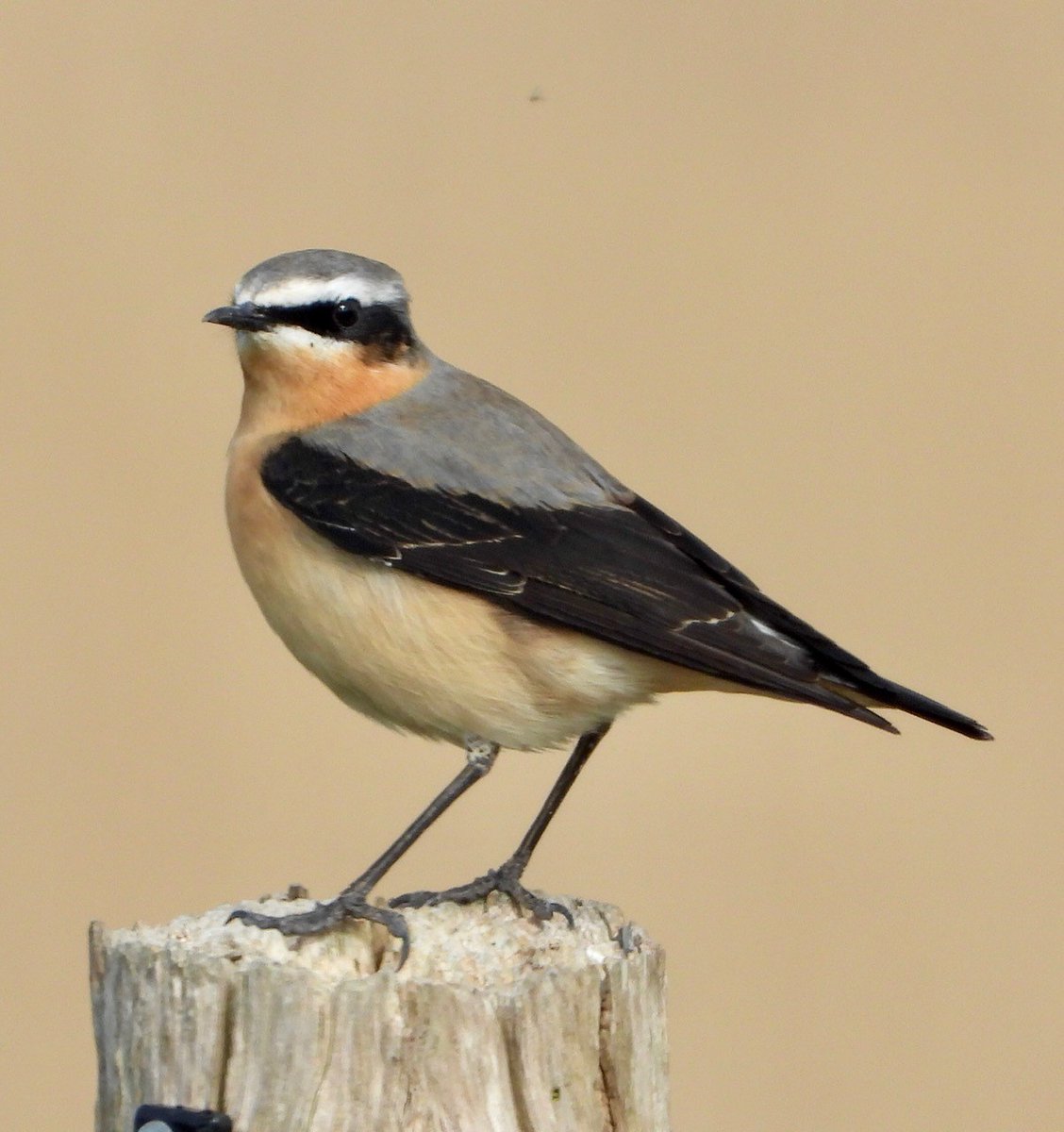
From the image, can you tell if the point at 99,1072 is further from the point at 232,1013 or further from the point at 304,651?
the point at 304,651

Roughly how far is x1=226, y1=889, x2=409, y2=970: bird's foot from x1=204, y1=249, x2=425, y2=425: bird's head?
163 centimetres

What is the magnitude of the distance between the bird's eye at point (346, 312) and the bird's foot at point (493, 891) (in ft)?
5.16

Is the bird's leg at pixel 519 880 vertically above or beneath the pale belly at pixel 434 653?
beneath

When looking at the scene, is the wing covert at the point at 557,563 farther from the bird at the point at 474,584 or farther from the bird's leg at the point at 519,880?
the bird's leg at the point at 519,880

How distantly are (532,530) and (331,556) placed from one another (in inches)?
20.8

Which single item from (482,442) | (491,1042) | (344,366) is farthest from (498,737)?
(491,1042)

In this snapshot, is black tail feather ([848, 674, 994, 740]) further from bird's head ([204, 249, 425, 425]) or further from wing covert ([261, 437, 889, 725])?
bird's head ([204, 249, 425, 425])

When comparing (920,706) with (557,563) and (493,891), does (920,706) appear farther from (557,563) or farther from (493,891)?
Answer: (493,891)

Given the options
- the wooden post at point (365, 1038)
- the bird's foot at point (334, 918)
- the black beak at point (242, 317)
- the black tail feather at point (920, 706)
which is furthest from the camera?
the black beak at point (242, 317)

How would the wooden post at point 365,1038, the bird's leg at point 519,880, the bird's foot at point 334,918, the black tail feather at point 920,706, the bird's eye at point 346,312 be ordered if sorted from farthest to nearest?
the bird's eye at point 346,312 → the black tail feather at point 920,706 → the bird's leg at point 519,880 → the bird's foot at point 334,918 → the wooden post at point 365,1038

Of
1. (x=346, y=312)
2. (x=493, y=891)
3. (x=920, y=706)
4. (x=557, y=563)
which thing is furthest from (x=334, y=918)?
(x=346, y=312)

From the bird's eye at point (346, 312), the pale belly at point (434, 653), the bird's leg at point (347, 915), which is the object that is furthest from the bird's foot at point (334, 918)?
the bird's eye at point (346, 312)

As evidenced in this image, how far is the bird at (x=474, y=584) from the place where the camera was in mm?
4539

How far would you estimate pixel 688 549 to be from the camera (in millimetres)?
4906
